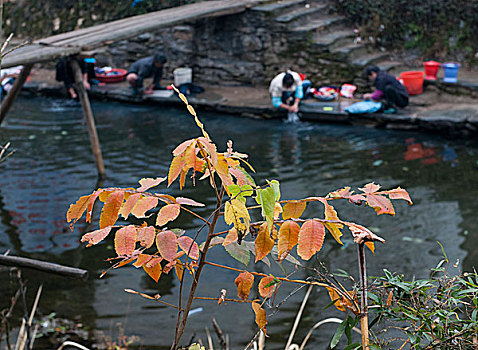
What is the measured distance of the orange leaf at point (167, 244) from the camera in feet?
4.65

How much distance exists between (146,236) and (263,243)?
279 millimetres

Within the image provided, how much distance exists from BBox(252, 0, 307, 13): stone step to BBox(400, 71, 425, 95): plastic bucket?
2.94 m

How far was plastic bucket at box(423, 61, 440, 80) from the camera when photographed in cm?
1035

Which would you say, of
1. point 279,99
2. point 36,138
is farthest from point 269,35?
point 36,138

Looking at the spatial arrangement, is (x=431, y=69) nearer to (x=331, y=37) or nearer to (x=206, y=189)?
(x=331, y=37)

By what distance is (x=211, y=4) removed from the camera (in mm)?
12141

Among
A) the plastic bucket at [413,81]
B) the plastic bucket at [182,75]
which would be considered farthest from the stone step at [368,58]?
the plastic bucket at [182,75]

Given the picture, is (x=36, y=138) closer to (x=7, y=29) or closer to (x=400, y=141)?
(x=400, y=141)

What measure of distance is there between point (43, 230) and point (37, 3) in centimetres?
1091

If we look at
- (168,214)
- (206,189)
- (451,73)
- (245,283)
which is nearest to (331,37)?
(451,73)

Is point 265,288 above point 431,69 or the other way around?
above

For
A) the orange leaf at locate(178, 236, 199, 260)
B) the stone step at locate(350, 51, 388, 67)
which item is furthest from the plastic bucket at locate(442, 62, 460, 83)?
the orange leaf at locate(178, 236, 199, 260)

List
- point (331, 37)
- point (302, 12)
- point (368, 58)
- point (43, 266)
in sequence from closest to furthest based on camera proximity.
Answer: point (43, 266) → point (368, 58) → point (331, 37) → point (302, 12)

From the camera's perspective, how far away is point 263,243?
1369mm
